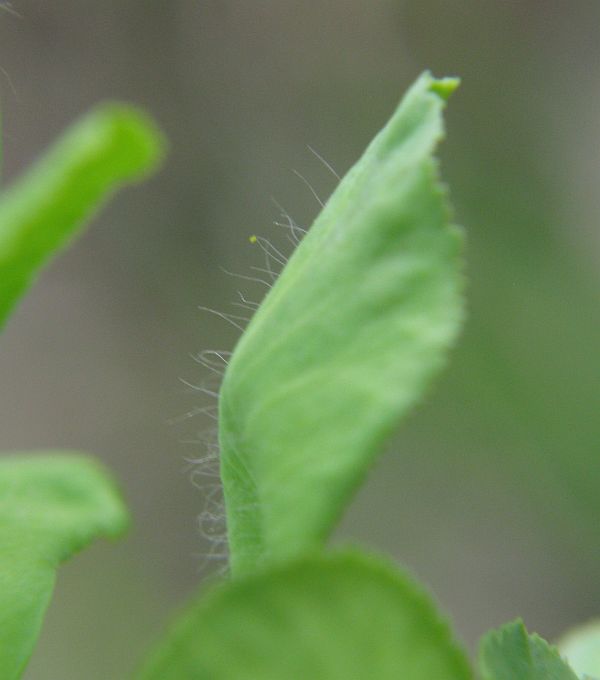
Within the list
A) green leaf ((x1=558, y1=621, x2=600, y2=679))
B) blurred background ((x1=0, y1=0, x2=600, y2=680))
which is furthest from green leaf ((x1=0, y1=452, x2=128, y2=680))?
blurred background ((x1=0, y1=0, x2=600, y2=680))

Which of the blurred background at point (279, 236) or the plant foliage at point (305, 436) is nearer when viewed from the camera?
the plant foliage at point (305, 436)

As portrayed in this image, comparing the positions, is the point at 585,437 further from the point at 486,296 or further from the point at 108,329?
the point at 108,329

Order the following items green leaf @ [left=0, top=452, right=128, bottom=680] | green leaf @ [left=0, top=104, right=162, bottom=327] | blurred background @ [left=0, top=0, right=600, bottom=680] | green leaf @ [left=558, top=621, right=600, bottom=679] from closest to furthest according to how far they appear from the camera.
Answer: green leaf @ [left=0, top=104, right=162, bottom=327] → green leaf @ [left=0, top=452, right=128, bottom=680] → green leaf @ [left=558, top=621, right=600, bottom=679] → blurred background @ [left=0, top=0, right=600, bottom=680]

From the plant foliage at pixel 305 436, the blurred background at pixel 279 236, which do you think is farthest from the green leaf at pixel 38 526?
the blurred background at pixel 279 236

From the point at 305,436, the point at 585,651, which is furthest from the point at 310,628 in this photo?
the point at 585,651

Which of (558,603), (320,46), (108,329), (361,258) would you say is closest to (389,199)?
(361,258)

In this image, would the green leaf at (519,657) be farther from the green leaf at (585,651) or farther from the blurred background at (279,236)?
the blurred background at (279,236)

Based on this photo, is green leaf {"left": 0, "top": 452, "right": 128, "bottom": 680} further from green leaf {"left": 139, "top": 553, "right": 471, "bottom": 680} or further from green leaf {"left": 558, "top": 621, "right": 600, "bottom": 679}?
green leaf {"left": 558, "top": 621, "right": 600, "bottom": 679}

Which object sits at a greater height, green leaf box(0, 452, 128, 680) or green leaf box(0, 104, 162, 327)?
green leaf box(0, 104, 162, 327)
